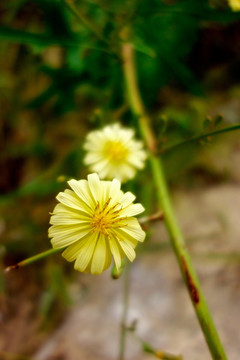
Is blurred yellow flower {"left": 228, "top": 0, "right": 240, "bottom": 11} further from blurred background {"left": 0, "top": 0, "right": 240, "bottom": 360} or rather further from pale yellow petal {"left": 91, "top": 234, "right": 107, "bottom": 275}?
pale yellow petal {"left": 91, "top": 234, "right": 107, "bottom": 275}

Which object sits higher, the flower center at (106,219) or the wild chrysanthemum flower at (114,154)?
the wild chrysanthemum flower at (114,154)

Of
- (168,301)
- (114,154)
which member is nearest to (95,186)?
(114,154)

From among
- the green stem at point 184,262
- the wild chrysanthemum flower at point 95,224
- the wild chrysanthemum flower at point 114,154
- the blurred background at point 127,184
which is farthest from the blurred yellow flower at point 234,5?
the wild chrysanthemum flower at point 95,224

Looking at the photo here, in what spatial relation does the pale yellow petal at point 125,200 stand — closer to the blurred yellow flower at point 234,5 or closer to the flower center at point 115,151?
the flower center at point 115,151

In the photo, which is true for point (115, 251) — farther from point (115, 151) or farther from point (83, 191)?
point (115, 151)

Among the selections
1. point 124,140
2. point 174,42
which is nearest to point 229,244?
point 124,140

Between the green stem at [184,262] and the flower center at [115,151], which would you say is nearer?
the green stem at [184,262]
